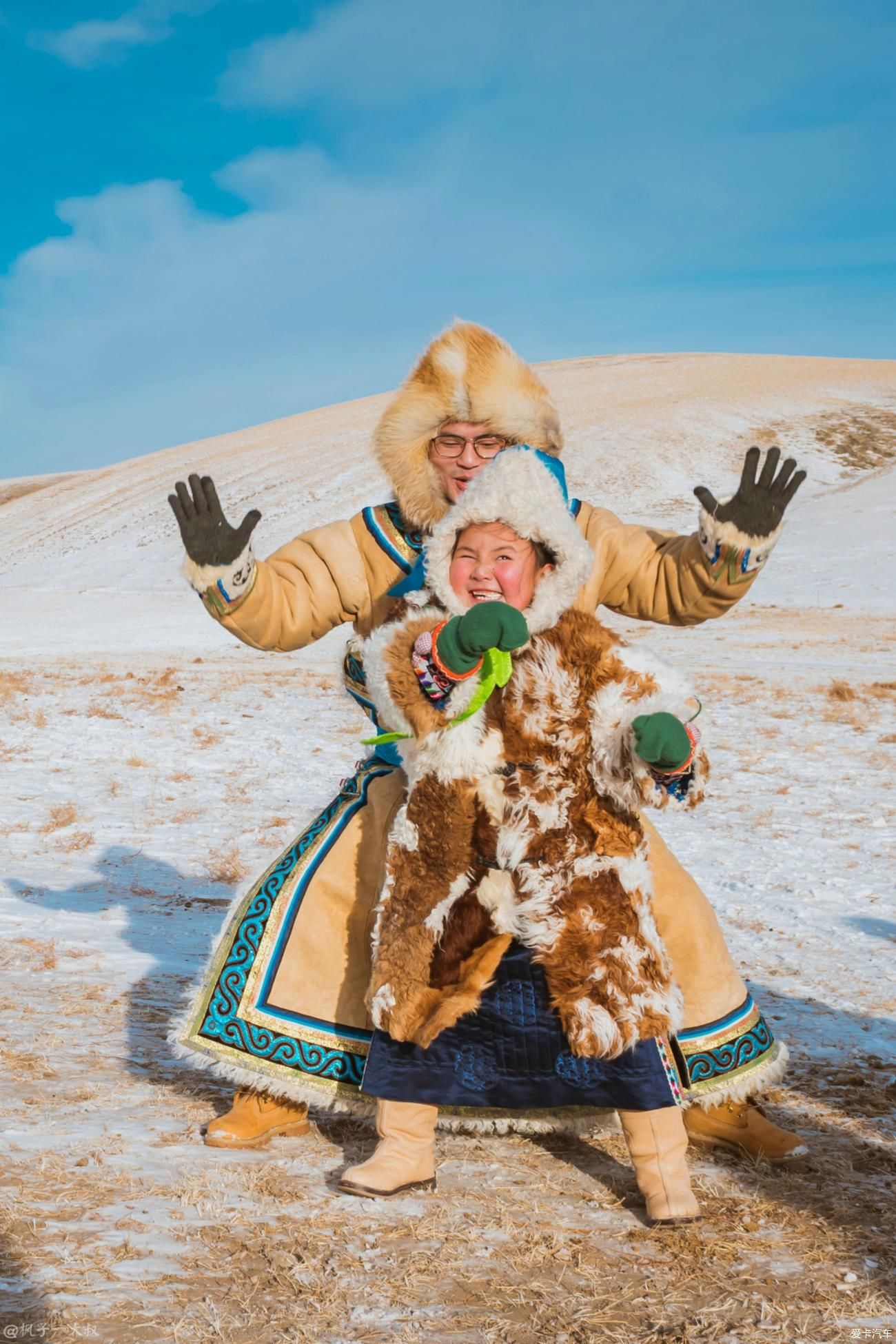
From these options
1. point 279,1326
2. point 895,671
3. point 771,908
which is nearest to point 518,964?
point 279,1326

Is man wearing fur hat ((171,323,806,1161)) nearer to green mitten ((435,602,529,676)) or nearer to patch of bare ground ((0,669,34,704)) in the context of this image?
green mitten ((435,602,529,676))

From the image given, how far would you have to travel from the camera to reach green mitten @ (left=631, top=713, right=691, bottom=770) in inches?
114

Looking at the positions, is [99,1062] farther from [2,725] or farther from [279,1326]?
[2,725]

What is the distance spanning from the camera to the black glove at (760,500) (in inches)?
135

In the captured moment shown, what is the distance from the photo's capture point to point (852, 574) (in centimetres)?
2619

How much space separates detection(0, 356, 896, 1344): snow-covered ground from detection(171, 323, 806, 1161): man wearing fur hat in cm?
23

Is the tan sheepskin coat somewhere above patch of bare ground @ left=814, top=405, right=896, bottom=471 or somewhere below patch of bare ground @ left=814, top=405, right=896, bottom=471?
below

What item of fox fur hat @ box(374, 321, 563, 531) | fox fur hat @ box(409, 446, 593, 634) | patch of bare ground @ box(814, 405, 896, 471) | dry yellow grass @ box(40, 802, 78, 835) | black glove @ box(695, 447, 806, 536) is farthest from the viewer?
patch of bare ground @ box(814, 405, 896, 471)

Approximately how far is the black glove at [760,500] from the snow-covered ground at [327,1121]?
191cm

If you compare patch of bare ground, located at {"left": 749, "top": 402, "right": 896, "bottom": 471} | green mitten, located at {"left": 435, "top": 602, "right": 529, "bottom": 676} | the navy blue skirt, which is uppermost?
patch of bare ground, located at {"left": 749, "top": 402, "right": 896, "bottom": 471}

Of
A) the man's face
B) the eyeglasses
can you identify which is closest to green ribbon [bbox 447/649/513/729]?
the man's face

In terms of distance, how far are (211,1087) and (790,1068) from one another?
2112mm

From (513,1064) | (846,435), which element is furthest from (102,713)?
(846,435)

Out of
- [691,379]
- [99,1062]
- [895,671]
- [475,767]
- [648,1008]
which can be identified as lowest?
[895,671]
